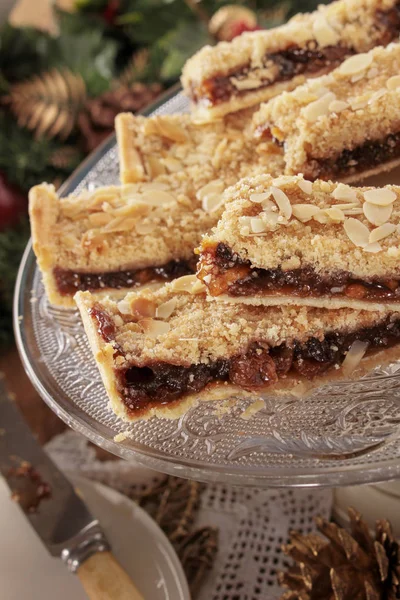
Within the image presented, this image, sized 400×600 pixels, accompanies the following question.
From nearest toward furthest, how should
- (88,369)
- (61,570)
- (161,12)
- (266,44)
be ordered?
(88,369)
(61,570)
(266,44)
(161,12)

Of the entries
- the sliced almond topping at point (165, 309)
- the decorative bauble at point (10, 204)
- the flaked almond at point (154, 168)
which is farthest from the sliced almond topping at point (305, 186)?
the decorative bauble at point (10, 204)

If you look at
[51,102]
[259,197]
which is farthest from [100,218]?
[51,102]

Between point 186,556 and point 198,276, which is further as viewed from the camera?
point 186,556

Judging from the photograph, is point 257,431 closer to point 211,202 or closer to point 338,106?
point 211,202

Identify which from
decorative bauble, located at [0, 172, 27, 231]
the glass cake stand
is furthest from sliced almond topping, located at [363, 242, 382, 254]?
decorative bauble, located at [0, 172, 27, 231]

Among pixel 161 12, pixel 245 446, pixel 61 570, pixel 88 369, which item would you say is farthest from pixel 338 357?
pixel 161 12

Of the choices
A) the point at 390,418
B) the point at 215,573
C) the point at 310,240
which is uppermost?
the point at 310,240

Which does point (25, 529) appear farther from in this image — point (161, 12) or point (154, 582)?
point (161, 12)
